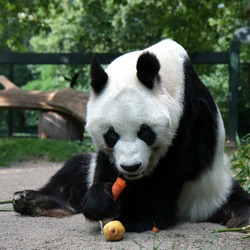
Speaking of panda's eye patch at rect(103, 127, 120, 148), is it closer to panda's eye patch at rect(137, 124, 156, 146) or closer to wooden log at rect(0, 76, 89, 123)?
panda's eye patch at rect(137, 124, 156, 146)

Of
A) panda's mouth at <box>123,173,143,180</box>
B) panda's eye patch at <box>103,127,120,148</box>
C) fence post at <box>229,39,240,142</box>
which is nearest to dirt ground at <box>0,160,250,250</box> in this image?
panda's mouth at <box>123,173,143,180</box>

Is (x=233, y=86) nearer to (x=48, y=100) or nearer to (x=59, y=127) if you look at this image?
(x=59, y=127)

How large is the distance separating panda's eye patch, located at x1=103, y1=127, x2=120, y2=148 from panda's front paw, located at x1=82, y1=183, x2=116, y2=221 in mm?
315

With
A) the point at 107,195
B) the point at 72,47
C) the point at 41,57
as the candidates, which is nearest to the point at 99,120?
the point at 107,195

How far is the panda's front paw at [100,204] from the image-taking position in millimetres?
3355

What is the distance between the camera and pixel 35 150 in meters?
8.50

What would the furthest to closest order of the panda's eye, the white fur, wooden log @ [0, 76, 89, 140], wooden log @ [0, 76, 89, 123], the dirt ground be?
1. wooden log @ [0, 76, 89, 140]
2. wooden log @ [0, 76, 89, 123]
3. the white fur
4. the panda's eye
5. the dirt ground

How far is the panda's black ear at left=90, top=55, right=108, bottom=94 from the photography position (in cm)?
332

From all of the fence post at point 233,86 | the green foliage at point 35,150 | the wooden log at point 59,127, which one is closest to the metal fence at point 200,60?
the fence post at point 233,86

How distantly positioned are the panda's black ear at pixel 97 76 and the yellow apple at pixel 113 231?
852mm

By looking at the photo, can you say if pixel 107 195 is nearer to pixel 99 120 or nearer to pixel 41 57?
Result: pixel 99 120

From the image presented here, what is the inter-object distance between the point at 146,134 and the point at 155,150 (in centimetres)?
21

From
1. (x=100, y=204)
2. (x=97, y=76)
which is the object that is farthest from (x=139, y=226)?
(x=97, y=76)

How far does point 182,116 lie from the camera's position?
11.2 feet
